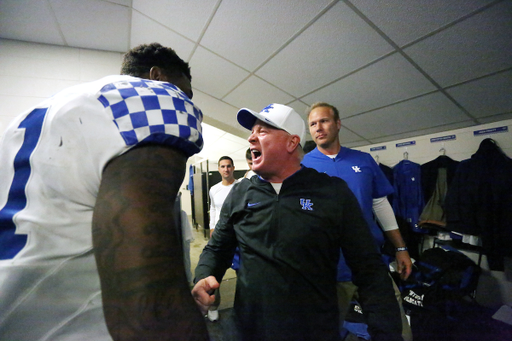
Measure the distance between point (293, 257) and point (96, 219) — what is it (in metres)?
0.77

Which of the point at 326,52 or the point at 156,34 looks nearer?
the point at 326,52

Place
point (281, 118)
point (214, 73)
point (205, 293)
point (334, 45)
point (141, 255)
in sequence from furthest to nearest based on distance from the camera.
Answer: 1. point (214, 73)
2. point (334, 45)
3. point (281, 118)
4. point (205, 293)
5. point (141, 255)

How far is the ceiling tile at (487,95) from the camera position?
1701 mm

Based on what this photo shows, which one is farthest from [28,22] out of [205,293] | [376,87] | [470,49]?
[470,49]

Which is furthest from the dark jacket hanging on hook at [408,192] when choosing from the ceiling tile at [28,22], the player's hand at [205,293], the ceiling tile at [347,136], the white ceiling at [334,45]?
the ceiling tile at [28,22]

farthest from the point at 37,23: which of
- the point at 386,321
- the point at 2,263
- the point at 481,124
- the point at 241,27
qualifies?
the point at 481,124

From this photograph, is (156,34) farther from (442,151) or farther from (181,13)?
(442,151)

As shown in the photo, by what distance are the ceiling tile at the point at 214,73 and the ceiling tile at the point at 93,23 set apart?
2.72 feet

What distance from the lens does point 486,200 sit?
6.87ft

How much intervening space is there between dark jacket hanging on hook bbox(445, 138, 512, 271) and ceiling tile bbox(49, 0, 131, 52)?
432 centimetres

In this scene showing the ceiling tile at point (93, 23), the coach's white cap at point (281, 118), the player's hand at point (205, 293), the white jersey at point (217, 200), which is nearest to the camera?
the player's hand at point (205, 293)

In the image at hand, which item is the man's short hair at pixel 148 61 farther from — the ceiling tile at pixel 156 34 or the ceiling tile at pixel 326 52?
the ceiling tile at pixel 156 34

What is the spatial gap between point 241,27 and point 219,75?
788 millimetres

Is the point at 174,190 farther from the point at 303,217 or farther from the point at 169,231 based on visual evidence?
the point at 303,217
